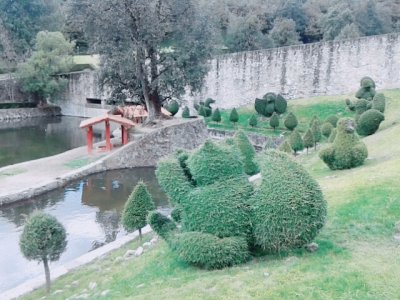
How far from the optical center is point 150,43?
2405 centimetres

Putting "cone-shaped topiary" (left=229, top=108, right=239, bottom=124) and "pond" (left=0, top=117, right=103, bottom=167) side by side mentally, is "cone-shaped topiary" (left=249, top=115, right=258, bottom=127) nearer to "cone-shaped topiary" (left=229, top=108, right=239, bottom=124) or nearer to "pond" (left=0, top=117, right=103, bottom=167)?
"cone-shaped topiary" (left=229, top=108, right=239, bottom=124)

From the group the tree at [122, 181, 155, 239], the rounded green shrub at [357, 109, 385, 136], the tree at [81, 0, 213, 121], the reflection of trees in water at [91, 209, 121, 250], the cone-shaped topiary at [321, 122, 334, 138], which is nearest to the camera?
the tree at [122, 181, 155, 239]

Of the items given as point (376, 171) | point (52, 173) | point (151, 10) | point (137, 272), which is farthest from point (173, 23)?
point (137, 272)

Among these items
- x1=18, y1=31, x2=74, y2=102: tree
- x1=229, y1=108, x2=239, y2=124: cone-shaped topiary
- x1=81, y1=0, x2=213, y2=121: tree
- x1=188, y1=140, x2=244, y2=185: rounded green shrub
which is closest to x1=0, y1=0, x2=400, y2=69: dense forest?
x1=18, y1=31, x2=74, y2=102: tree

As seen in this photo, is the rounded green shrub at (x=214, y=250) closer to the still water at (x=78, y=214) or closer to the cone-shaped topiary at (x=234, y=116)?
Answer: the still water at (x=78, y=214)

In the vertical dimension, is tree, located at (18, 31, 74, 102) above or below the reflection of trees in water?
above

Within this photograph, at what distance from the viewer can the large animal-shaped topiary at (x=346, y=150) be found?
12.8m

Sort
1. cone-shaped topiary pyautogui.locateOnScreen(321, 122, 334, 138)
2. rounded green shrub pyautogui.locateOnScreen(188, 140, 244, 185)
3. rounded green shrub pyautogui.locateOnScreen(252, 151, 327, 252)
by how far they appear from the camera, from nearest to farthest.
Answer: rounded green shrub pyautogui.locateOnScreen(252, 151, 327, 252) → rounded green shrub pyautogui.locateOnScreen(188, 140, 244, 185) → cone-shaped topiary pyautogui.locateOnScreen(321, 122, 334, 138)

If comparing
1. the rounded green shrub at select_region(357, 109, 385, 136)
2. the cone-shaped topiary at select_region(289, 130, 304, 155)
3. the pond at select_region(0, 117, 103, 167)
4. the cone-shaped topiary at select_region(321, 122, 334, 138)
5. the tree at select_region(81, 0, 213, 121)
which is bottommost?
the pond at select_region(0, 117, 103, 167)

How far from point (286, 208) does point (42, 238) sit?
4.58m

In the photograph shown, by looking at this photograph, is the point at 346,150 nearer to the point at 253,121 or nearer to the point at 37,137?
the point at 253,121

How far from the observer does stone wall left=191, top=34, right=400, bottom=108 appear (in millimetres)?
30250

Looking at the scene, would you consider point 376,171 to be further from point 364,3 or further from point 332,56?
point 364,3

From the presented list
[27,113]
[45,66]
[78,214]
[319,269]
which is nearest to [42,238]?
[319,269]
